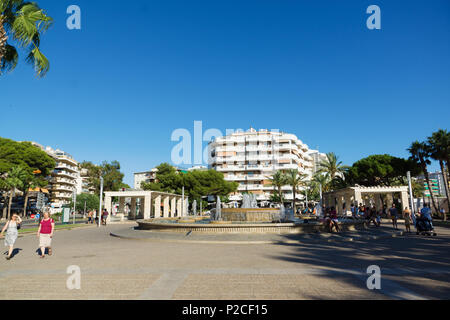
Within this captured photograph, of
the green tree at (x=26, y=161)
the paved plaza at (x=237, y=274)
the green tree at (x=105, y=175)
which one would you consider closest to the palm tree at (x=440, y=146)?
the paved plaza at (x=237, y=274)

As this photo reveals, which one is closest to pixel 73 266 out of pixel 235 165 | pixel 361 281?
pixel 361 281

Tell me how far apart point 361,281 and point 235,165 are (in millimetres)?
65636

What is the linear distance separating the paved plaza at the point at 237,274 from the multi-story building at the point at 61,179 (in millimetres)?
79714

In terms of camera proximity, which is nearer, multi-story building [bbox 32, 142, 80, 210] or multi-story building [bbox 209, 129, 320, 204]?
multi-story building [bbox 209, 129, 320, 204]

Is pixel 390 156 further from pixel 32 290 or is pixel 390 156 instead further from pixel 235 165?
pixel 32 290

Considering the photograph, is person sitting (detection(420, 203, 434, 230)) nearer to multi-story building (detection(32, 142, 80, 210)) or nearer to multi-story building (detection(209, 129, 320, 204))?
multi-story building (detection(209, 129, 320, 204))

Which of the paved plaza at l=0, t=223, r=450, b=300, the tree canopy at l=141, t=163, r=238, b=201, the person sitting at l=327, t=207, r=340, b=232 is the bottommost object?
the paved plaza at l=0, t=223, r=450, b=300

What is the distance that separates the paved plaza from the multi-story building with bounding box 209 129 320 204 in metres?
57.8

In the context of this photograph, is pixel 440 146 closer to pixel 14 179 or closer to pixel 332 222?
pixel 332 222

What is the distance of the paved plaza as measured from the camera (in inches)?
184

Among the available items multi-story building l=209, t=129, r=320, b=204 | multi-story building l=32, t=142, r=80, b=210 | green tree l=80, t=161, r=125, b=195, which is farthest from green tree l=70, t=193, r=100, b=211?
multi-story building l=209, t=129, r=320, b=204

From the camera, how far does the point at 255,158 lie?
70188mm

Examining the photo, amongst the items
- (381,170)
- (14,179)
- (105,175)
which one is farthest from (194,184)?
(381,170)

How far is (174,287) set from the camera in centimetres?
507
